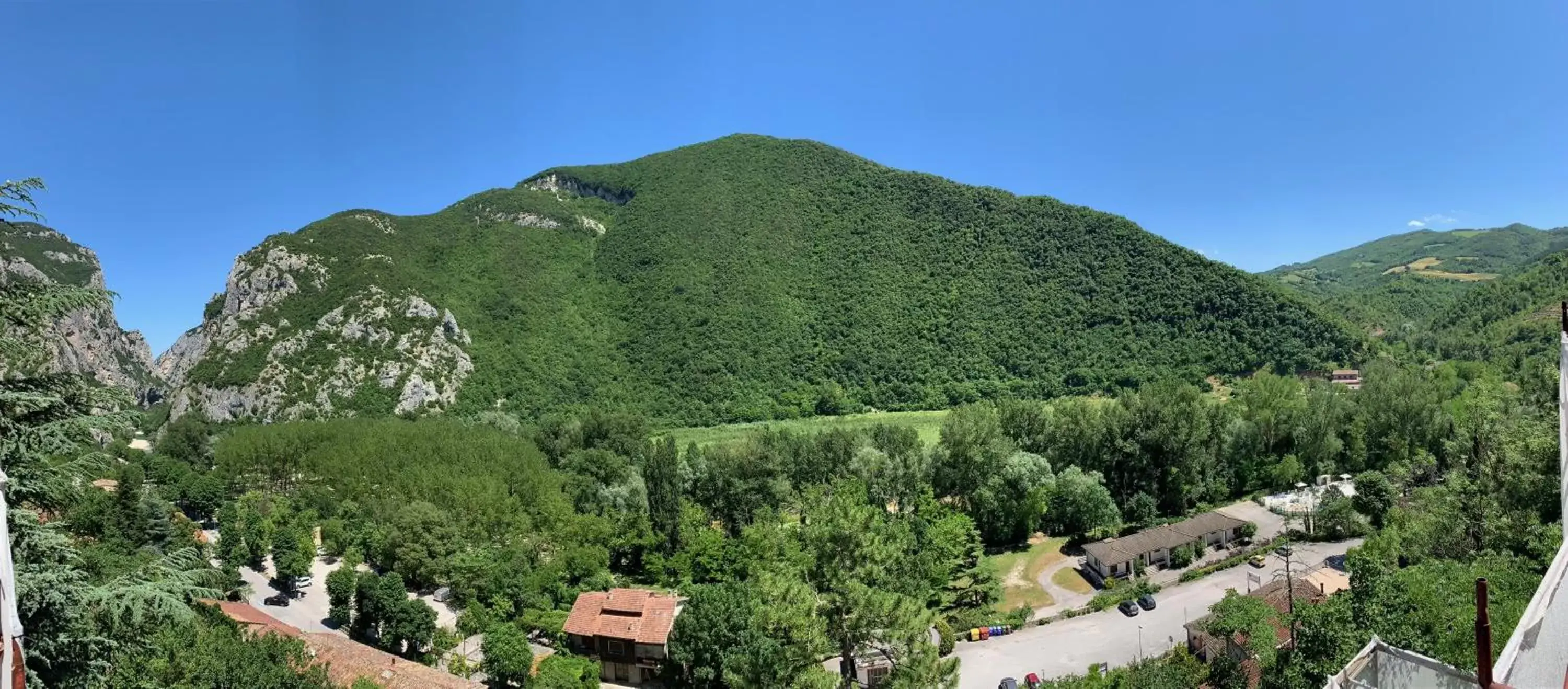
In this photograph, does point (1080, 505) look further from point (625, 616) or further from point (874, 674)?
point (625, 616)

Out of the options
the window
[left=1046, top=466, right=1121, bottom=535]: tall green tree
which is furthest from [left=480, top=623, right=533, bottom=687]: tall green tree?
[left=1046, top=466, right=1121, bottom=535]: tall green tree

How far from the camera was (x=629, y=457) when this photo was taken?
59031 millimetres

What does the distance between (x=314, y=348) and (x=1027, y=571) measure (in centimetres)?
7991

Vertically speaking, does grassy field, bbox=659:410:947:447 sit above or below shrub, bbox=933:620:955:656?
above

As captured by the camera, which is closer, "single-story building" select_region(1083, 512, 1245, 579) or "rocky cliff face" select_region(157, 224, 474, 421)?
"single-story building" select_region(1083, 512, 1245, 579)

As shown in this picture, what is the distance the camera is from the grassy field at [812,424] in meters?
82.2

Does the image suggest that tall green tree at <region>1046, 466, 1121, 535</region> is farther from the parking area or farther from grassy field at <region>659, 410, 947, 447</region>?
grassy field at <region>659, 410, 947, 447</region>

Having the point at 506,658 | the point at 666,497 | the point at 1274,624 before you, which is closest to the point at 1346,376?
the point at 1274,624

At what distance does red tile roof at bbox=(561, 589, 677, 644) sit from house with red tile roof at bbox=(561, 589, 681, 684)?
2 centimetres

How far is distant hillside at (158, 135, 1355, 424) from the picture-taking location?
86750 millimetres

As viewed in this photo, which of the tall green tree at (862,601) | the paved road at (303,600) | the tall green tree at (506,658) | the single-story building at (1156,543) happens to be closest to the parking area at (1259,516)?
the single-story building at (1156,543)

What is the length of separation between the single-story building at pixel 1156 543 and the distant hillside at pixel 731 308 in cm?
5532

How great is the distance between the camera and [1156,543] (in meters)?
37.6

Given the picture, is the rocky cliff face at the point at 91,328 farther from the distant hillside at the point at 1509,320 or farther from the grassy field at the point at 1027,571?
the distant hillside at the point at 1509,320
